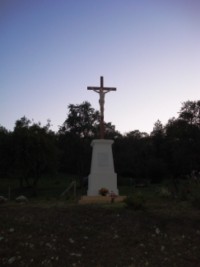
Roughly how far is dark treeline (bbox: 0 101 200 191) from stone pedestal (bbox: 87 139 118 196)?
1732cm

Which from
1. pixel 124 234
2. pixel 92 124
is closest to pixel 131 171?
pixel 92 124

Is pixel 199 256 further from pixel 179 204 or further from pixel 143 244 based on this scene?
pixel 179 204

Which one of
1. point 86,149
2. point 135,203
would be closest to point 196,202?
point 135,203

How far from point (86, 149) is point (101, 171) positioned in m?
29.8

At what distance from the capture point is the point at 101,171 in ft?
58.5

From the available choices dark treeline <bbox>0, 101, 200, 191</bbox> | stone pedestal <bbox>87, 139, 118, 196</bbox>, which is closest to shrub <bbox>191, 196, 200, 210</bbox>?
stone pedestal <bbox>87, 139, 118, 196</bbox>

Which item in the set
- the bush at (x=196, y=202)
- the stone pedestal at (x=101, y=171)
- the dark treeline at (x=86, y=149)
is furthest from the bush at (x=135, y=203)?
the dark treeline at (x=86, y=149)

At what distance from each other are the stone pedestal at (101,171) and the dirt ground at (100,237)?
6.65m

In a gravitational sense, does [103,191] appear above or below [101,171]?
below

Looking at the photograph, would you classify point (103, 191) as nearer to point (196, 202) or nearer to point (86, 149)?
point (196, 202)

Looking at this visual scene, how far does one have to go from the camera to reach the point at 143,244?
329 inches

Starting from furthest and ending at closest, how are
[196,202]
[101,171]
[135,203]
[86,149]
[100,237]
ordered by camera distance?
[86,149], [101,171], [196,202], [135,203], [100,237]

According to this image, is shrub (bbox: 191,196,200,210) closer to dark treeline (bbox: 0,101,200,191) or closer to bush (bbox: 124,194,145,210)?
bush (bbox: 124,194,145,210)

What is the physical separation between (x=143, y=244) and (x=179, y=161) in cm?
3496
